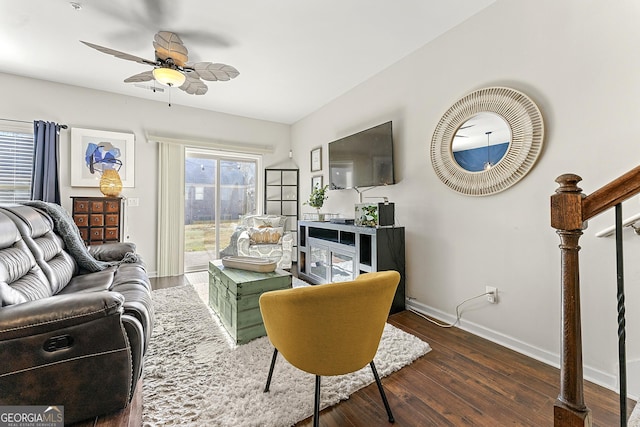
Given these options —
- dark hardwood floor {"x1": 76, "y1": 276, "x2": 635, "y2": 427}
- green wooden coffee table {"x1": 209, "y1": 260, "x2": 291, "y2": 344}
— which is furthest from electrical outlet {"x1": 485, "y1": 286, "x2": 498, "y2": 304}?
green wooden coffee table {"x1": 209, "y1": 260, "x2": 291, "y2": 344}

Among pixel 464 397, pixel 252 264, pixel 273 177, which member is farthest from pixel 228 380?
pixel 273 177

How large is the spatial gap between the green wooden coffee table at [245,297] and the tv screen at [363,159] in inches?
63.3

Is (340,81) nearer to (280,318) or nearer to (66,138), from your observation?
(280,318)

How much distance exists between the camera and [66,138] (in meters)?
3.61

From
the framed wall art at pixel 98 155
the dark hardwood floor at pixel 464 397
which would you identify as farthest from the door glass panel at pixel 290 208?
the dark hardwood floor at pixel 464 397

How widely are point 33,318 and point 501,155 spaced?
2878 mm

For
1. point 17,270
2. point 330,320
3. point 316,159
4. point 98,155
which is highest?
point 316,159

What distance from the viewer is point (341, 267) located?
316 cm

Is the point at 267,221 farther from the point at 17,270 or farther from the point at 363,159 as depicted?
the point at 17,270

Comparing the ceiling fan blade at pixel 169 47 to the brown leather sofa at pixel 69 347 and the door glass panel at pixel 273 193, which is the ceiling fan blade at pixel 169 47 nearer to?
the brown leather sofa at pixel 69 347

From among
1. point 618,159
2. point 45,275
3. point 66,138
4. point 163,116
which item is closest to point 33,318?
point 45,275

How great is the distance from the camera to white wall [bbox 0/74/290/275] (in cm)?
341

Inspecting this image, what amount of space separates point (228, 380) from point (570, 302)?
170 cm

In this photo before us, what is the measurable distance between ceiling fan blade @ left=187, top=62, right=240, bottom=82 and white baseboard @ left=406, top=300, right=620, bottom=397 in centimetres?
280
